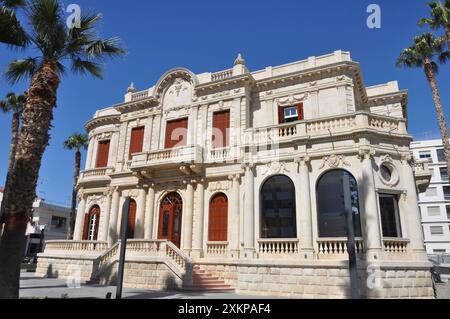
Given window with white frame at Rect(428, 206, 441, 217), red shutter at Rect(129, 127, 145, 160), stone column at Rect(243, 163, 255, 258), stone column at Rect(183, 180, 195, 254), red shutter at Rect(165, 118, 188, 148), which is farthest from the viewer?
window with white frame at Rect(428, 206, 441, 217)

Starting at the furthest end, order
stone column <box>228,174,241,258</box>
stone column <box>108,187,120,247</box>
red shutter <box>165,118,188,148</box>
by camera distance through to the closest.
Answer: red shutter <box>165,118,188,148</box>, stone column <box>108,187,120,247</box>, stone column <box>228,174,241,258</box>

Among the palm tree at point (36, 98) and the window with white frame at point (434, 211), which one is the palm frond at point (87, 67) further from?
the window with white frame at point (434, 211)

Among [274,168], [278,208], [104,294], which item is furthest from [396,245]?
[104,294]

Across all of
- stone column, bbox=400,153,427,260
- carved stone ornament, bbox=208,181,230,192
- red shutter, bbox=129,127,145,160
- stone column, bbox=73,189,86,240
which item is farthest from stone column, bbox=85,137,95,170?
stone column, bbox=400,153,427,260

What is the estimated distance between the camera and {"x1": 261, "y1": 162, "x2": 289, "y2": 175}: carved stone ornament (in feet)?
49.7

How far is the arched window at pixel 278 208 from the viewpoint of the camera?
1453 centimetres

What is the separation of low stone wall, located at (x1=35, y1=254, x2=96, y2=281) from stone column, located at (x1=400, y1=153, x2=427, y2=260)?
15629 millimetres

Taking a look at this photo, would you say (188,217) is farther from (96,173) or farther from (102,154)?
(102,154)

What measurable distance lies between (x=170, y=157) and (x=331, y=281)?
10910 mm

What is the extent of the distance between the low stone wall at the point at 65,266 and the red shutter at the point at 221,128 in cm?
954

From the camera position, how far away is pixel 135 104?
22.4 metres

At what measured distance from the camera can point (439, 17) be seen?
1873 cm

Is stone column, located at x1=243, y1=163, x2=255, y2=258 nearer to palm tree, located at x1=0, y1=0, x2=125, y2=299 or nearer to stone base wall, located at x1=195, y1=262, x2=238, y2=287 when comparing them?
stone base wall, located at x1=195, y1=262, x2=238, y2=287

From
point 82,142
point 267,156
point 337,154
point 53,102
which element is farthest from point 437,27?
point 82,142
